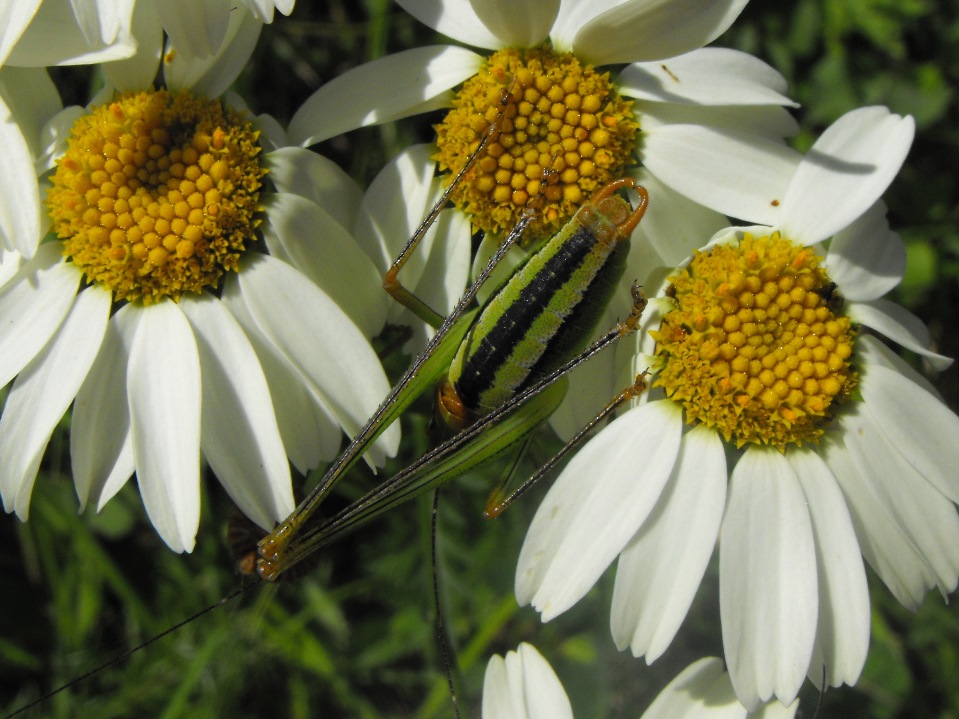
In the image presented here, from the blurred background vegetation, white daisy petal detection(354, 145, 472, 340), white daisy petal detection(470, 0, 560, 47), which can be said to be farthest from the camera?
the blurred background vegetation

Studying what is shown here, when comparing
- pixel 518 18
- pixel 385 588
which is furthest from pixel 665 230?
pixel 385 588

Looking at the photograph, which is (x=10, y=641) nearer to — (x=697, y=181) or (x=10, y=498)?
(x=10, y=498)

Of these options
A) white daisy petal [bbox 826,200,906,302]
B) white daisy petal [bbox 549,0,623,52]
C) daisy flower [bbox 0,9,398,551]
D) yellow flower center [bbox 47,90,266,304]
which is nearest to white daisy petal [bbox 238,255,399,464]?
daisy flower [bbox 0,9,398,551]

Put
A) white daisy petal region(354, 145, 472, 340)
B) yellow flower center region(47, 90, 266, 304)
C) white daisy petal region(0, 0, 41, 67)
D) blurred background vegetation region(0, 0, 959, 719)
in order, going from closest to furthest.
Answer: white daisy petal region(0, 0, 41, 67)
yellow flower center region(47, 90, 266, 304)
white daisy petal region(354, 145, 472, 340)
blurred background vegetation region(0, 0, 959, 719)

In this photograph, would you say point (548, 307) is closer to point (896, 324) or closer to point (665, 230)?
point (665, 230)

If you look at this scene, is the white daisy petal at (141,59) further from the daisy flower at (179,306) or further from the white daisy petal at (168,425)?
the white daisy petal at (168,425)

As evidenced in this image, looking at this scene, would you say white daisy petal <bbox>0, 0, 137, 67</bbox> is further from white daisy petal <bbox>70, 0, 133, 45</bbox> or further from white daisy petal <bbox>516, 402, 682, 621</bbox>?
white daisy petal <bbox>516, 402, 682, 621</bbox>
